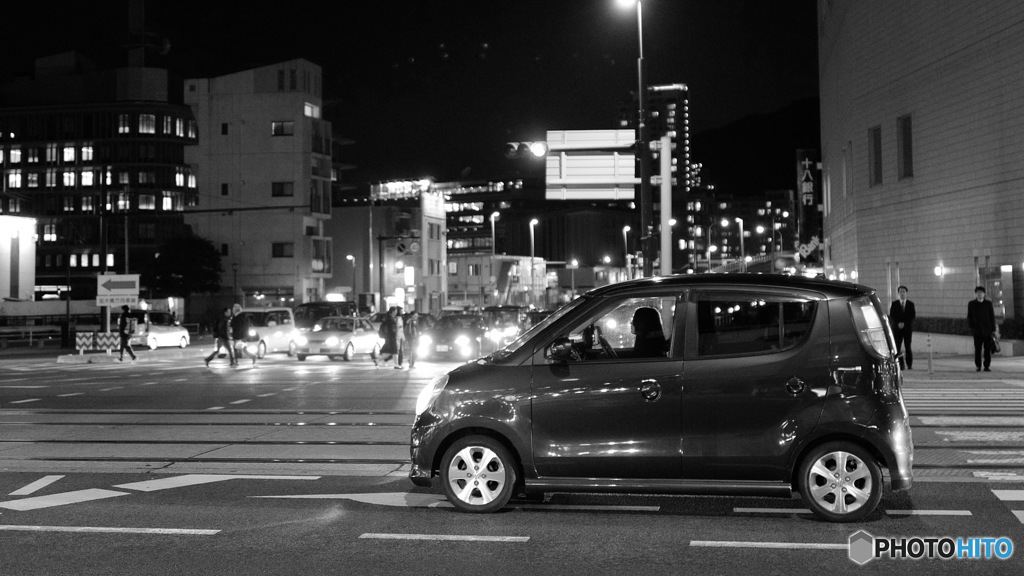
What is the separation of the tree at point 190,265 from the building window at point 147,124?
2720 centimetres

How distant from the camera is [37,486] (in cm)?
972

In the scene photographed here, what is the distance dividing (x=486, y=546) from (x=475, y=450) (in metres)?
1.14

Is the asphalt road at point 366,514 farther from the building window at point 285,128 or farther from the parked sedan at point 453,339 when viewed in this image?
the building window at point 285,128

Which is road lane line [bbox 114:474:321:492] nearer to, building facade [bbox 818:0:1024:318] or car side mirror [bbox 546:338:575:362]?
car side mirror [bbox 546:338:575:362]

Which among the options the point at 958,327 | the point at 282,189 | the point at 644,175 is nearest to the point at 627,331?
the point at 644,175

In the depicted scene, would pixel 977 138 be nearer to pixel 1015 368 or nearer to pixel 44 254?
pixel 1015 368

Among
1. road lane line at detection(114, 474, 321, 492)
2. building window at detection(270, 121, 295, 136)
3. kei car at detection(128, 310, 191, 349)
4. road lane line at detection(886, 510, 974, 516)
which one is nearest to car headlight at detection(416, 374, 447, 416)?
road lane line at detection(114, 474, 321, 492)

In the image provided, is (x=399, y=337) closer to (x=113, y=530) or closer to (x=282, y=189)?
(x=113, y=530)

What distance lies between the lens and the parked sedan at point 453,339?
33688 mm

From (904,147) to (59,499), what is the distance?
36.8 meters

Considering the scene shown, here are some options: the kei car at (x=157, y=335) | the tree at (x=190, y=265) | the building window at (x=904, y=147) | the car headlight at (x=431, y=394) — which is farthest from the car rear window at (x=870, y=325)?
the tree at (x=190, y=265)

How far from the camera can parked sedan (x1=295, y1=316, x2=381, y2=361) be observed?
35031 millimetres

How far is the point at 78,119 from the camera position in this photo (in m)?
108

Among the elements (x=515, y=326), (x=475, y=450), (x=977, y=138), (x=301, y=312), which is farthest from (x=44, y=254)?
(x=475, y=450)
